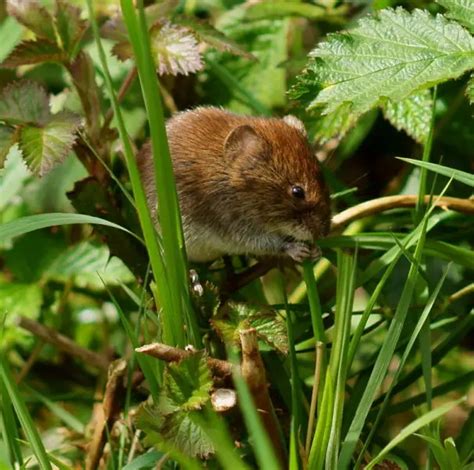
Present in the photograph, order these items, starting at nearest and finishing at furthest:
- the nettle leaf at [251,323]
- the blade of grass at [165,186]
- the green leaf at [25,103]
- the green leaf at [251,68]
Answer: the blade of grass at [165,186], the nettle leaf at [251,323], the green leaf at [25,103], the green leaf at [251,68]

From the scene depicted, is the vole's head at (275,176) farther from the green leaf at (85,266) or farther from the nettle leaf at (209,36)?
the green leaf at (85,266)

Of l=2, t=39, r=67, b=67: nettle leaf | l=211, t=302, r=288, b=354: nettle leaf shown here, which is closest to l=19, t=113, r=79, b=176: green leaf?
l=2, t=39, r=67, b=67: nettle leaf

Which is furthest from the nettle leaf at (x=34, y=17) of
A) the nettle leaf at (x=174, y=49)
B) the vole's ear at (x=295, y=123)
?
the vole's ear at (x=295, y=123)

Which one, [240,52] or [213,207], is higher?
[240,52]

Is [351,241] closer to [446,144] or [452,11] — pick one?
[452,11]

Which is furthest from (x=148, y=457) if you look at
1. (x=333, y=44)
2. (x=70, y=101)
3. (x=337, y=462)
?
(x=70, y=101)
